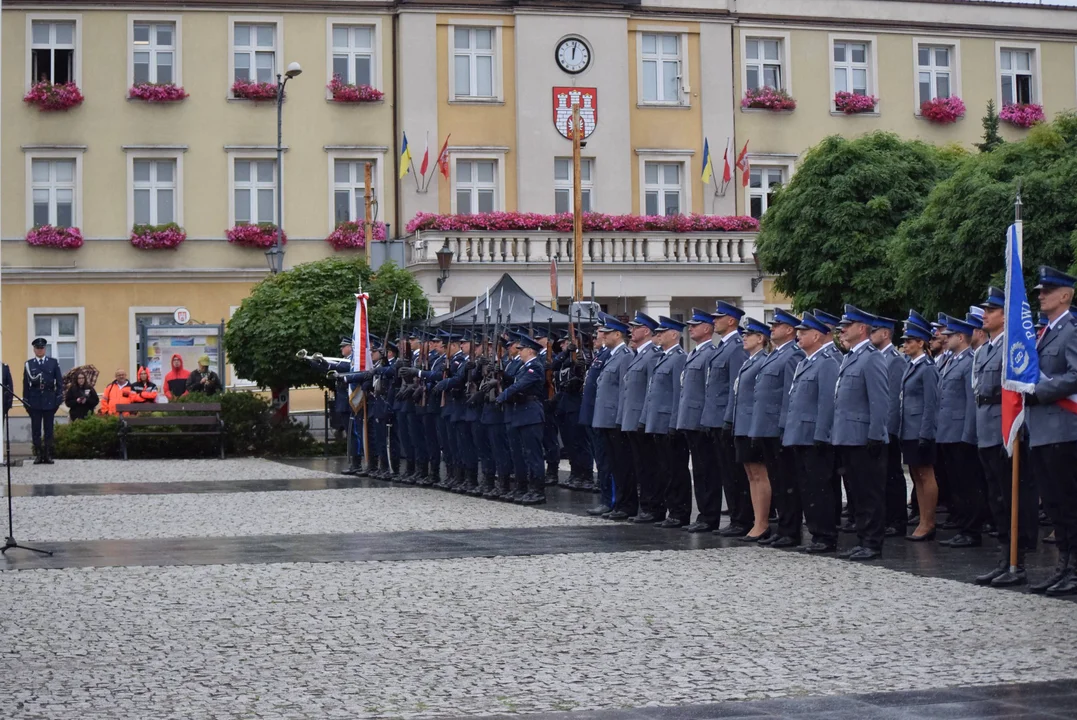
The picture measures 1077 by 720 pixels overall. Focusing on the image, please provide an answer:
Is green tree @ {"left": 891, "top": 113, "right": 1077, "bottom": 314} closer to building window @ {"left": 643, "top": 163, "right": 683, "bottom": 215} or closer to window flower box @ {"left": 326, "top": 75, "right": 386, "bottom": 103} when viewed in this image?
building window @ {"left": 643, "top": 163, "right": 683, "bottom": 215}

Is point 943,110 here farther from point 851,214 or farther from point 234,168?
point 234,168

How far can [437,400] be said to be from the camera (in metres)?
20.8

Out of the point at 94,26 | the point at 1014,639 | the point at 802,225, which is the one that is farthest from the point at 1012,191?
the point at 94,26

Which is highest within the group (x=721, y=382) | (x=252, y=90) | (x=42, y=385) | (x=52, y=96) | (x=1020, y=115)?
(x=252, y=90)

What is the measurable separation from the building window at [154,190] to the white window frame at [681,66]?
11355 millimetres

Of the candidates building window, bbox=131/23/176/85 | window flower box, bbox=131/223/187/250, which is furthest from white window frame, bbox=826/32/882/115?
window flower box, bbox=131/223/187/250

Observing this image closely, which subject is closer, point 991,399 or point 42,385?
point 991,399

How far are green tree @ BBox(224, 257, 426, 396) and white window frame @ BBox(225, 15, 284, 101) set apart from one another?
1102 cm

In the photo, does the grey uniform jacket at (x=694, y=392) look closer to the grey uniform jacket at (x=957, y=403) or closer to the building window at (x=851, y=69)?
the grey uniform jacket at (x=957, y=403)

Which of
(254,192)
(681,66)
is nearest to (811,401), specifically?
(254,192)

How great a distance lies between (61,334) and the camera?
130 feet

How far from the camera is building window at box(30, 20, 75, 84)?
3941 cm

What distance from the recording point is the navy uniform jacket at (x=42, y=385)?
88.1 ft

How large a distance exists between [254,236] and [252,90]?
3420 mm
